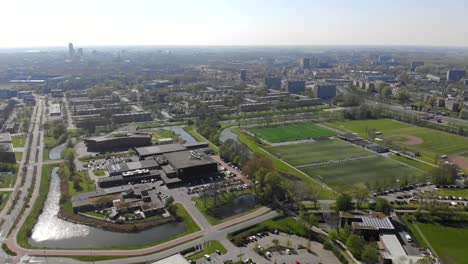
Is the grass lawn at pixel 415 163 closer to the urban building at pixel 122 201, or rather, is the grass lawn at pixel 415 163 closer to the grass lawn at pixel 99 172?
the urban building at pixel 122 201

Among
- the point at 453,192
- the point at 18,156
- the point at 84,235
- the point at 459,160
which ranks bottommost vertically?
the point at 84,235

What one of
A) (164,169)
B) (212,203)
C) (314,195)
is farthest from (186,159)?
(314,195)

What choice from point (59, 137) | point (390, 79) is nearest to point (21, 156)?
point (59, 137)

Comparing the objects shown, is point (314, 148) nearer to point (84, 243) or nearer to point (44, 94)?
point (84, 243)

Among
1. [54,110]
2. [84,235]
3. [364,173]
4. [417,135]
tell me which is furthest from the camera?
[54,110]

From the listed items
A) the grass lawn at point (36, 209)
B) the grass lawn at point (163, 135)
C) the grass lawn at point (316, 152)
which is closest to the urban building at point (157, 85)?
the grass lawn at point (163, 135)

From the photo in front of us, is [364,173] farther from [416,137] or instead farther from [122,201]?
[122,201]
